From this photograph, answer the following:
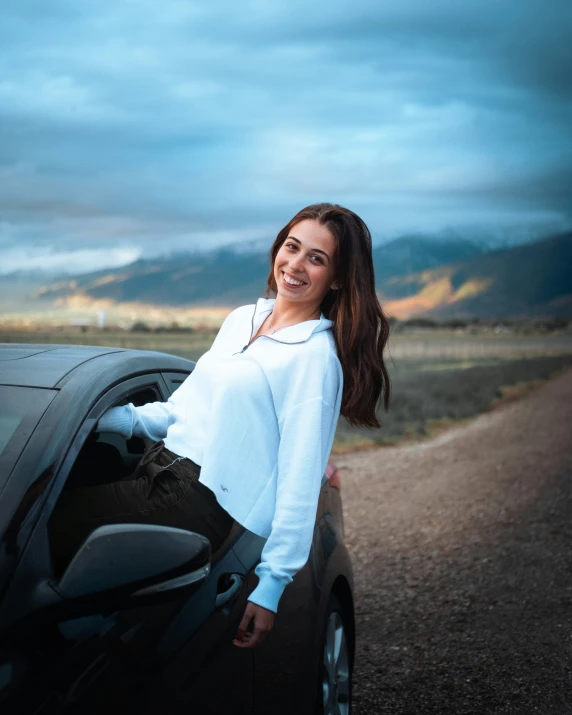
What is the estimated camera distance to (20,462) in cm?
189

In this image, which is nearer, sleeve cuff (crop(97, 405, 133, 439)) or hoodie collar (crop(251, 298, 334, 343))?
sleeve cuff (crop(97, 405, 133, 439))

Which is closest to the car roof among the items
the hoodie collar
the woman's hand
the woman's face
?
the hoodie collar

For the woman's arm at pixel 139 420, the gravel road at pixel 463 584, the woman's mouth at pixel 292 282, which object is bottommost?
the gravel road at pixel 463 584

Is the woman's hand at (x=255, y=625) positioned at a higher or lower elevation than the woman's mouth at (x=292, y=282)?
lower

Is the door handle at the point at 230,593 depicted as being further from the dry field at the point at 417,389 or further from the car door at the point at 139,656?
the dry field at the point at 417,389

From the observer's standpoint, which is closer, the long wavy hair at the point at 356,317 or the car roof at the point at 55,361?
the car roof at the point at 55,361

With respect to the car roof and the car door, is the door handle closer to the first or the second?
the car door

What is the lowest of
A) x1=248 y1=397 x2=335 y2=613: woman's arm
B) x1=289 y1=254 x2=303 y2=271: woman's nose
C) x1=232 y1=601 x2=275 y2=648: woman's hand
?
x1=232 y1=601 x2=275 y2=648: woman's hand

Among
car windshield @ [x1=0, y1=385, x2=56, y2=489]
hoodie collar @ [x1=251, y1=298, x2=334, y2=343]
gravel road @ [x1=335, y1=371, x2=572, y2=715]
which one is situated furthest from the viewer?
gravel road @ [x1=335, y1=371, x2=572, y2=715]

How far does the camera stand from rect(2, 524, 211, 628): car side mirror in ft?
5.45

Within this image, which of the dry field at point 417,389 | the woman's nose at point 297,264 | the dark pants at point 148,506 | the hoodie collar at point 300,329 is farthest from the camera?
the dry field at point 417,389

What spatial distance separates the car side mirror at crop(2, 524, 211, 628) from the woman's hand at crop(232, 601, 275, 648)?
44cm

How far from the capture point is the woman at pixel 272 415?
2.21 metres

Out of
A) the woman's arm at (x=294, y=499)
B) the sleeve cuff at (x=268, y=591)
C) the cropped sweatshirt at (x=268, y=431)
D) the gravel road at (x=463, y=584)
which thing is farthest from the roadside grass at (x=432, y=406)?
the sleeve cuff at (x=268, y=591)
